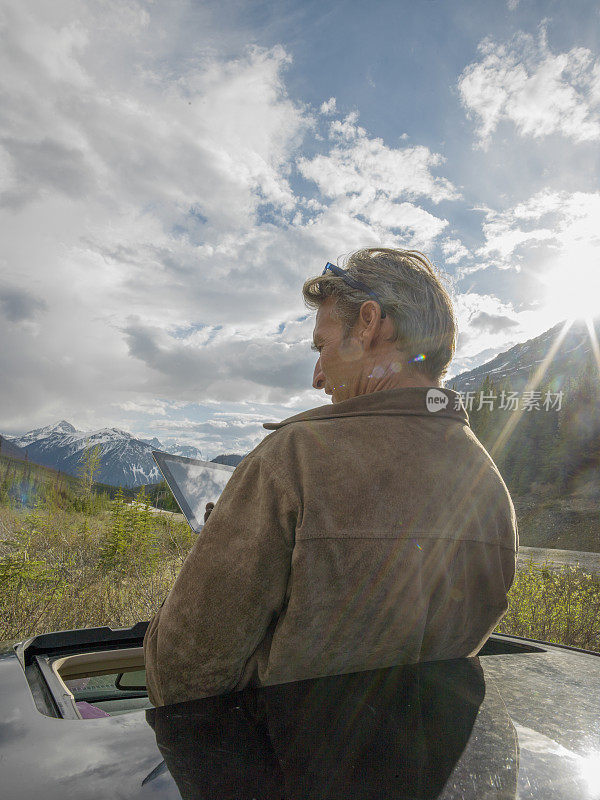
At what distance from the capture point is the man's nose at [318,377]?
198cm

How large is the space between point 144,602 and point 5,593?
56.9 inches

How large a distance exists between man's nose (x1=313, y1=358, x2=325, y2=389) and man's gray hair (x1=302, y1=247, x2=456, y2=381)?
0.75 feet

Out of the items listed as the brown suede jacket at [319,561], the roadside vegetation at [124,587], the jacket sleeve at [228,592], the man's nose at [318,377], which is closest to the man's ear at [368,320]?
the man's nose at [318,377]

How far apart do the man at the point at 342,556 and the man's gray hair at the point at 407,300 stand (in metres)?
0.27

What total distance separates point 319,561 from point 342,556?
0.21 feet

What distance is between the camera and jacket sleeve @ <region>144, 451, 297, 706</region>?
3.84 feet

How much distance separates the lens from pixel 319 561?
117cm

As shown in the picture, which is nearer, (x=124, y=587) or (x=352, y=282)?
(x=352, y=282)

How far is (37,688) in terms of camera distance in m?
1.39

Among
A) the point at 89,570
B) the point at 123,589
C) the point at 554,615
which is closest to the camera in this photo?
the point at 554,615

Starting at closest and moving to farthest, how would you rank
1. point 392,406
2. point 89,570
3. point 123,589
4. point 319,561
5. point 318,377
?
1. point 319,561
2. point 392,406
3. point 318,377
4. point 123,589
5. point 89,570

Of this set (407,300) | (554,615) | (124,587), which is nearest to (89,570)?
(124,587)

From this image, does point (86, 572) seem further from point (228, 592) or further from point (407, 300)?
point (407, 300)

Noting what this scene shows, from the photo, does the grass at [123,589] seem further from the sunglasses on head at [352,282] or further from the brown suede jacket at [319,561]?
the sunglasses on head at [352,282]
